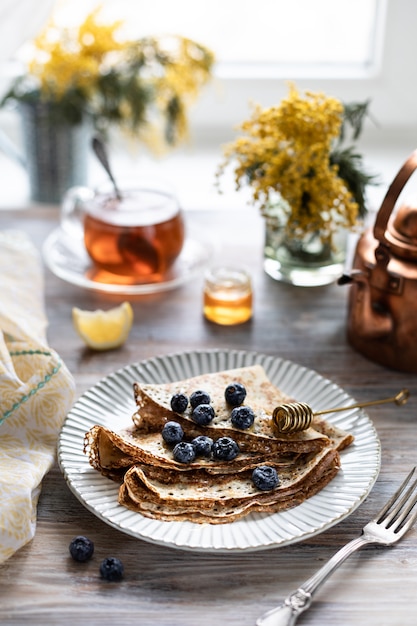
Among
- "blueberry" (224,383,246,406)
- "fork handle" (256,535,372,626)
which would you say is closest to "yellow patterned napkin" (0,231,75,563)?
"blueberry" (224,383,246,406)

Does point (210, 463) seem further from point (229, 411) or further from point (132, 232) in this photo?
point (132, 232)

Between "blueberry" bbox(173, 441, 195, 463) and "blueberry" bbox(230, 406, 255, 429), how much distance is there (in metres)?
0.09

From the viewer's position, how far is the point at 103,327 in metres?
1.69

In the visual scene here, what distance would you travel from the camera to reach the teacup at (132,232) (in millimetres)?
1845

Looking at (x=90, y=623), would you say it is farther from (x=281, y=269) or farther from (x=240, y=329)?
(x=281, y=269)

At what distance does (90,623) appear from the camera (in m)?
1.09

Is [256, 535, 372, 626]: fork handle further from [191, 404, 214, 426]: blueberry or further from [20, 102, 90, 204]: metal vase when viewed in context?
[20, 102, 90, 204]: metal vase

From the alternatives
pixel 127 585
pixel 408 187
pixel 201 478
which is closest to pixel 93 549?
pixel 127 585

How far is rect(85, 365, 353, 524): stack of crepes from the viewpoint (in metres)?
1.23

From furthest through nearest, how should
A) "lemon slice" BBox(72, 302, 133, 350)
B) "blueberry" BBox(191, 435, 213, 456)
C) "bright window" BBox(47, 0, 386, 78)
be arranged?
"bright window" BBox(47, 0, 386, 78), "lemon slice" BBox(72, 302, 133, 350), "blueberry" BBox(191, 435, 213, 456)

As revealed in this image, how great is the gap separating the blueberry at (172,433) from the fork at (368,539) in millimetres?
288

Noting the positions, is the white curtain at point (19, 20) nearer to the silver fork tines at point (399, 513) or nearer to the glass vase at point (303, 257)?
the glass vase at point (303, 257)

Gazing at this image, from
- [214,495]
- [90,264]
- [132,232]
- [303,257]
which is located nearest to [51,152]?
[90,264]

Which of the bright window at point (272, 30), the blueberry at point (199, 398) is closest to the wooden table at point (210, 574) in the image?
the blueberry at point (199, 398)
